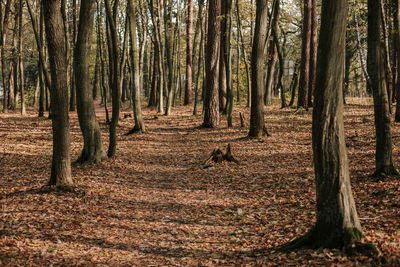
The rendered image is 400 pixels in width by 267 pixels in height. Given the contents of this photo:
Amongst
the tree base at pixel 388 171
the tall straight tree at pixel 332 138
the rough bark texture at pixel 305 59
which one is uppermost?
the rough bark texture at pixel 305 59

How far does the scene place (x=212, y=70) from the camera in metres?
18.3

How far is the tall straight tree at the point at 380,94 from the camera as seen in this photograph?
7141 millimetres

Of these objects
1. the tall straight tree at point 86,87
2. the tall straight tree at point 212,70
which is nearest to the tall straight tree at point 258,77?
the tall straight tree at point 212,70

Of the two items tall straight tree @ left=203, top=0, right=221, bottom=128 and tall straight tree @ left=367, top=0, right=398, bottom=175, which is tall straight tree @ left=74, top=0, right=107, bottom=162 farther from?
tall straight tree @ left=203, top=0, right=221, bottom=128

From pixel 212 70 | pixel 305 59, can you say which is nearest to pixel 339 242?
pixel 212 70

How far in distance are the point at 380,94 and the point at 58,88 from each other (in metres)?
6.66

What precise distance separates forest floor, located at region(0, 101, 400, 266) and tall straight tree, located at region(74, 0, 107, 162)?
60 cm

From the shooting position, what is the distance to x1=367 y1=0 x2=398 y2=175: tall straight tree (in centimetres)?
714

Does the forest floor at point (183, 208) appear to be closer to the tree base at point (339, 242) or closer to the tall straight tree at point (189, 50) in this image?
the tree base at point (339, 242)

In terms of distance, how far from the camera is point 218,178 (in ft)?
33.1

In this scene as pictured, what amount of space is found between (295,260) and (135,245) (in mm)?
2529

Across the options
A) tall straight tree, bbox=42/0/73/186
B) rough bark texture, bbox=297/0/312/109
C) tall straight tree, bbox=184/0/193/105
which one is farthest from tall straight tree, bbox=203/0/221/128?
tall straight tree, bbox=42/0/73/186

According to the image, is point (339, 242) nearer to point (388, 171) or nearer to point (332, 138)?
point (332, 138)

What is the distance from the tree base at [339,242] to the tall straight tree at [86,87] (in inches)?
294
